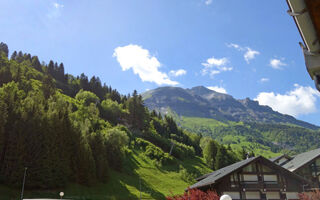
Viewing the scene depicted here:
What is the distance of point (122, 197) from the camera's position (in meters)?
51.8

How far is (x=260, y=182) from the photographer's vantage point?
33.1 m

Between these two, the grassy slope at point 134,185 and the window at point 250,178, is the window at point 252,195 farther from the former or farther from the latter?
the grassy slope at point 134,185

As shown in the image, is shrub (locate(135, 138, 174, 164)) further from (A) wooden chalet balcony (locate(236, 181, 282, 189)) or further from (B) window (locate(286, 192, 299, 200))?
(B) window (locate(286, 192, 299, 200))

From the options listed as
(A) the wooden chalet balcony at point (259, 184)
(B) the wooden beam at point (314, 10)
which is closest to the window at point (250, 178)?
(A) the wooden chalet balcony at point (259, 184)

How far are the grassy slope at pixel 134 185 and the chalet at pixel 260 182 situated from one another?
34.5 feet

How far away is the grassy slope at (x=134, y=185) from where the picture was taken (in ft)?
151

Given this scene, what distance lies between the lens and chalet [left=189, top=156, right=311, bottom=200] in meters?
32.5

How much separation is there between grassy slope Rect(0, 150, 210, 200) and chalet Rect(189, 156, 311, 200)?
1053 cm

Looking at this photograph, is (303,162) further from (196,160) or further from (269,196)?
(196,160)

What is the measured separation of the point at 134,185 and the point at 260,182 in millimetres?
35192

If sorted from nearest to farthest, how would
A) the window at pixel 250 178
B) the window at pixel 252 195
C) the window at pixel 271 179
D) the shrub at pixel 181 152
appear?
the window at pixel 252 195 < the window at pixel 250 178 < the window at pixel 271 179 < the shrub at pixel 181 152

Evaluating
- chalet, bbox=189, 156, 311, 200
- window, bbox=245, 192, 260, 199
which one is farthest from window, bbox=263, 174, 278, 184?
window, bbox=245, 192, 260, 199

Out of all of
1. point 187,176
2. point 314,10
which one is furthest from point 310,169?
point 187,176

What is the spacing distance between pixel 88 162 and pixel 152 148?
3913 cm
